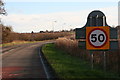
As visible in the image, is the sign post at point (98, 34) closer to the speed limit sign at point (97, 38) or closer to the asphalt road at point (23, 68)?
the speed limit sign at point (97, 38)

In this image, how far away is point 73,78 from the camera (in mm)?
12734

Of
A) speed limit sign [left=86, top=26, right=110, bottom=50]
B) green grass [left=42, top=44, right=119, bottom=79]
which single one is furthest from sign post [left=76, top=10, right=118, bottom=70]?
green grass [left=42, top=44, right=119, bottom=79]

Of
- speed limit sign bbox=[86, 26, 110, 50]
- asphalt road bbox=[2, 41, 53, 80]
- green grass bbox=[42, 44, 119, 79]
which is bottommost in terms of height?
asphalt road bbox=[2, 41, 53, 80]

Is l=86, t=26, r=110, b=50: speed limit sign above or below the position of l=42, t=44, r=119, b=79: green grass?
above

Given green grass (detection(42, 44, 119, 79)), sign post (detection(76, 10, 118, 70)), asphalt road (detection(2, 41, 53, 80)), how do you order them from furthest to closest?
1. asphalt road (detection(2, 41, 53, 80))
2. green grass (detection(42, 44, 119, 79))
3. sign post (detection(76, 10, 118, 70))

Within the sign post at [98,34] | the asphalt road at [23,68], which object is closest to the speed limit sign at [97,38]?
the sign post at [98,34]

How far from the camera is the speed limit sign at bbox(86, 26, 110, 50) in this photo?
12.5 m

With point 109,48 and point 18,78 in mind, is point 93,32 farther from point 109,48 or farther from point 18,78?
point 18,78

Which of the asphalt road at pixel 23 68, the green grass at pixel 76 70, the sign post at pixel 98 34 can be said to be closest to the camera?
the sign post at pixel 98 34

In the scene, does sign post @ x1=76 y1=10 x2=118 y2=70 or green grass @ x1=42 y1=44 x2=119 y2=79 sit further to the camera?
green grass @ x1=42 y1=44 x2=119 y2=79

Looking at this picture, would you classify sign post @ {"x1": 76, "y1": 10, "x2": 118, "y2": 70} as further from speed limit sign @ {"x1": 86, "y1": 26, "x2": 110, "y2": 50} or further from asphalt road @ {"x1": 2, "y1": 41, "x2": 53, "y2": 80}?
asphalt road @ {"x1": 2, "y1": 41, "x2": 53, "y2": 80}

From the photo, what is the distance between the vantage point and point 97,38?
41.4 feet

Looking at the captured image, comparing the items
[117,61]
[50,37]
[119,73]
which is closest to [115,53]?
[117,61]

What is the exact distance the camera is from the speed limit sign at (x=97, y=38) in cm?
1251
